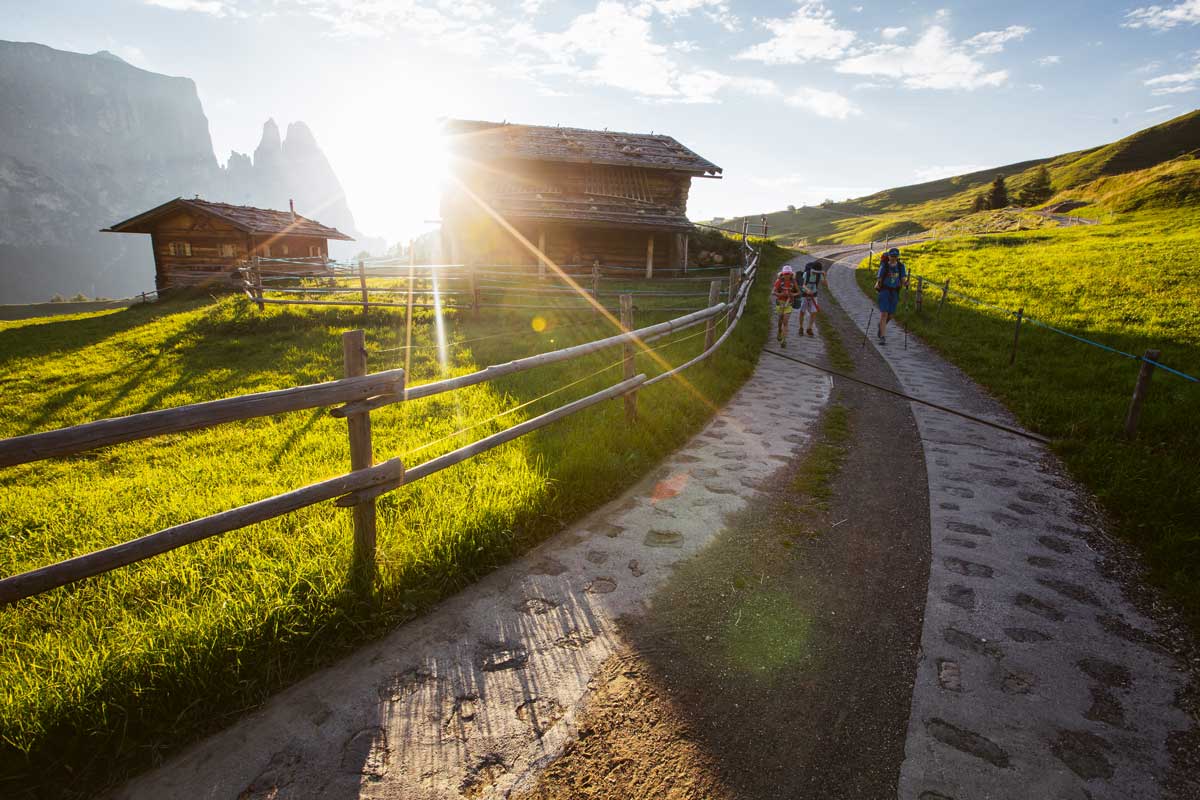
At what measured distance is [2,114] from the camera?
17788cm

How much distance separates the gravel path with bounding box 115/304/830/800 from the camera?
79.5 inches

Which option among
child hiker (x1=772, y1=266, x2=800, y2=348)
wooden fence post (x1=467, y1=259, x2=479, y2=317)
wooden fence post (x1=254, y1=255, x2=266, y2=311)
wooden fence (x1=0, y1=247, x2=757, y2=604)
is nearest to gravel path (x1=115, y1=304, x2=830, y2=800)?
wooden fence (x1=0, y1=247, x2=757, y2=604)

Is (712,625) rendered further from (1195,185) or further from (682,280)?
(1195,185)

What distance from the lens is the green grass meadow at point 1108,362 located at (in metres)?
3.95

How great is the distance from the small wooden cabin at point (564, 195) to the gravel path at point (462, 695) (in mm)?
18081

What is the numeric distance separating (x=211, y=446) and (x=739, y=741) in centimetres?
639

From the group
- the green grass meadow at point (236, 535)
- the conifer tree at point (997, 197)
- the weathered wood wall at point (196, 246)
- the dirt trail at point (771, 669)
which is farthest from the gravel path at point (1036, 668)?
the conifer tree at point (997, 197)

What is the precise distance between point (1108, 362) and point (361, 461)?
10.3 metres

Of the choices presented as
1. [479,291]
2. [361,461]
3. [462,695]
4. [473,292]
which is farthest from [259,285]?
[462,695]

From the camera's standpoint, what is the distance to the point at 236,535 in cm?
348

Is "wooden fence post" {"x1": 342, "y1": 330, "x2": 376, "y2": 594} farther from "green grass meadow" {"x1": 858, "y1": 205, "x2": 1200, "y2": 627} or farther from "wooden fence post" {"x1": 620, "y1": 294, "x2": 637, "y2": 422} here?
"green grass meadow" {"x1": 858, "y1": 205, "x2": 1200, "y2": 627}

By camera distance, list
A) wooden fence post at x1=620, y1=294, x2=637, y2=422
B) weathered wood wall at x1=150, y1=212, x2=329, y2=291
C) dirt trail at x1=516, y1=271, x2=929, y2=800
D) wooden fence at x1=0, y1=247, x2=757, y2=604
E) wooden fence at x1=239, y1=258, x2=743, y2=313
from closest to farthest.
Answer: wooden fence at x1=0, y1=247, x2=757, y2=604, dirt trail at x1=516, y1=271, x2=929, y2=800, wooden fence post at x1=620, y1=294, x2=637, y2=422, wooden fence at x1=239, y1=258, x2=743, y2=313, weathered wood wall at x1=150, y1=212, x2=329, y2=291

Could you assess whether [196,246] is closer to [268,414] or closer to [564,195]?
[564,195]

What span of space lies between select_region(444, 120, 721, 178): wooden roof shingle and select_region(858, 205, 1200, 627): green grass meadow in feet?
37.5
